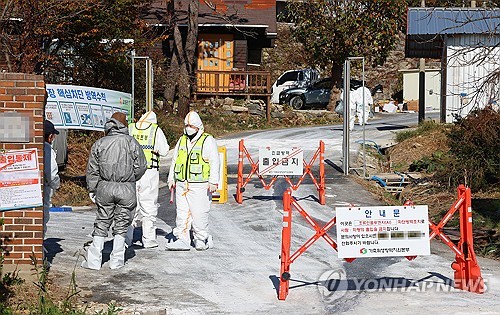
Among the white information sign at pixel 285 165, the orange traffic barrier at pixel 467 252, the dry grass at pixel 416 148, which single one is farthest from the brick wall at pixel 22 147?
the dry grass at pixel 416 148

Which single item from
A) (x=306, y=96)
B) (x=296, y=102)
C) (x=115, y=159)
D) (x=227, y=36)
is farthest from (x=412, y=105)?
(x=115, y=159)

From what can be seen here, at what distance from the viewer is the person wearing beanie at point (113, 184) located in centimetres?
1048

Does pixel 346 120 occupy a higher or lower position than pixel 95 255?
higher

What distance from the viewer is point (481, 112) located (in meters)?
20.0

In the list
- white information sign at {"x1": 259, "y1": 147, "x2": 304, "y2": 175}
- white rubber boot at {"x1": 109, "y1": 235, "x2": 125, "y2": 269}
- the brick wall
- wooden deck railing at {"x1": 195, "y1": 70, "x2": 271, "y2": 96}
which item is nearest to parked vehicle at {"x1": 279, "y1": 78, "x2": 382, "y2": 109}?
wooden deck railing at {"x1": 195, "y1": 70, "x2": 271, "y2": 96}

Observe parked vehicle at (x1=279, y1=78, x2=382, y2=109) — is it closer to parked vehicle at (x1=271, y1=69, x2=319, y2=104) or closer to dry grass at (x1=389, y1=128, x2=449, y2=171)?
parked vehicle at (x1=271, y1=69, x2=319, y2=104)

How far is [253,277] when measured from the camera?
10.5 metres

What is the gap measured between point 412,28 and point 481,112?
822 centimetres

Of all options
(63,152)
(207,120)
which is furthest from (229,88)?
(63,152)

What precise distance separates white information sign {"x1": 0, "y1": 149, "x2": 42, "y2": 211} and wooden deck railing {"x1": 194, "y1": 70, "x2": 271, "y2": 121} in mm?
25214

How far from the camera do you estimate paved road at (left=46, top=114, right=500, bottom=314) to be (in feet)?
29.9

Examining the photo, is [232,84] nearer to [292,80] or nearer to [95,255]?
[292,80]

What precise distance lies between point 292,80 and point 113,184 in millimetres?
30986

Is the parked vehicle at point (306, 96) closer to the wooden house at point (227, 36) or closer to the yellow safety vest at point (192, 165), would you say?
the wooden house at point (227, 36)
